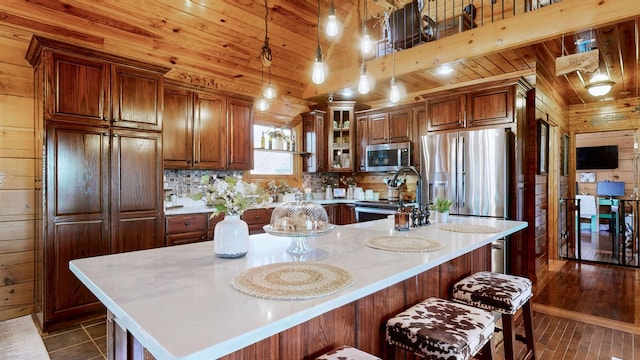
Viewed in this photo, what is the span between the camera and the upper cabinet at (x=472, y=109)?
3.69 metres

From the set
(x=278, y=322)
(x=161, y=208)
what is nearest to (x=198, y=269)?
(x=278, y=322)

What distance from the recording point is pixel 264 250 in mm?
1676

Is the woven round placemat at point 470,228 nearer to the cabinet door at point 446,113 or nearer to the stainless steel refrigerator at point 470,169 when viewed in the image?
the stainless steel refrigerator at point 470,169

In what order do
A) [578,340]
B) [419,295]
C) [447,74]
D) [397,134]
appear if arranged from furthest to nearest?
[397,134] → [447,74] → [578,340] → [419,295]

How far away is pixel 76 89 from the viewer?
2834 millimetres

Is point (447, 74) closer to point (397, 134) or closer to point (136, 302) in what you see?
point (397, 134)

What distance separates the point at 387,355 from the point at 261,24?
12.7 ft

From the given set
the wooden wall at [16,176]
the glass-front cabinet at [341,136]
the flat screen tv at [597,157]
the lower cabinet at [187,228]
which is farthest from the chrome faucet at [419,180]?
the flat screen tv at [597,157]

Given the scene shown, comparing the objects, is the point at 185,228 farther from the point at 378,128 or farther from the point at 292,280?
the point at 378,128

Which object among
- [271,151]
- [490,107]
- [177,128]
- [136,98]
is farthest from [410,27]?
[136,98]

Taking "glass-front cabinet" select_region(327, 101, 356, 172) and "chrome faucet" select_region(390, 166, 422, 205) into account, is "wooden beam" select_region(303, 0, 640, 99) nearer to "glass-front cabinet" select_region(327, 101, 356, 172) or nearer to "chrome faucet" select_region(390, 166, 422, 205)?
"glass-front cabinet" select_region(327, 101, 356, 172)

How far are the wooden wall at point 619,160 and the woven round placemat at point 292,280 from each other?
29.3 ft

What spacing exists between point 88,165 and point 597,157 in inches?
390

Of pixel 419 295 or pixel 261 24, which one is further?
pixel 261 24
